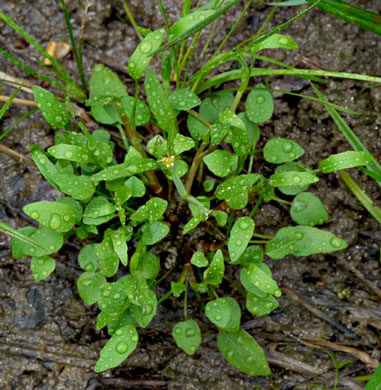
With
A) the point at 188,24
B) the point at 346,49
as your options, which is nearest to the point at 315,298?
the point at 346,49

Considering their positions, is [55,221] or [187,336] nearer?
[55,221]

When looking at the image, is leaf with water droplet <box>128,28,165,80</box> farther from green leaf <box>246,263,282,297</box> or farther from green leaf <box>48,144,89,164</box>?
green leaf <box>246,263,282,297</box>

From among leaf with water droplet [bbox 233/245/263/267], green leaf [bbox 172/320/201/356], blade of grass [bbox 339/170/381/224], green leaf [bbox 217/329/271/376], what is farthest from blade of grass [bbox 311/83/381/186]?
green leaf [bbox 172/320/201/356]

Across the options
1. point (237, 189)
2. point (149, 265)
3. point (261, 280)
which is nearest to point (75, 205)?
point (149, 265)

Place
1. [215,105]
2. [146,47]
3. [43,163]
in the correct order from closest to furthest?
[146,47] → [43,163] → [215,105]

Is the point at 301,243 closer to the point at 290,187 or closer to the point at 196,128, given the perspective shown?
the point at 290,187

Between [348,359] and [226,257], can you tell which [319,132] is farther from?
[348,359]

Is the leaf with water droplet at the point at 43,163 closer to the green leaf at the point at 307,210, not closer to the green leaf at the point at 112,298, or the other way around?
the green leaf at the point at 112,298
